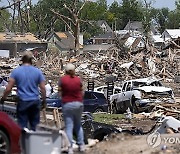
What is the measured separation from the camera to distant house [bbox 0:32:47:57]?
264 ft

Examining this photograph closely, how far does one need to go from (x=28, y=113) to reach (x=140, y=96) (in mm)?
19236

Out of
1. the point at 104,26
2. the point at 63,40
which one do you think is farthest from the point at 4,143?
the point at 104,26

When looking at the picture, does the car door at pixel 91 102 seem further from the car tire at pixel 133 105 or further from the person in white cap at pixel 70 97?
the person in white cap at pixel 70 97

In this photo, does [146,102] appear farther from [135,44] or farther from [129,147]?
[135,44]

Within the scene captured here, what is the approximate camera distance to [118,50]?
57.4 meters

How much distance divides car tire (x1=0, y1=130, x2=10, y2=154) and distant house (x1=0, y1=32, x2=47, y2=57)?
69867 millimetres

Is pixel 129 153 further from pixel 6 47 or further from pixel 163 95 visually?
pixel 6 47

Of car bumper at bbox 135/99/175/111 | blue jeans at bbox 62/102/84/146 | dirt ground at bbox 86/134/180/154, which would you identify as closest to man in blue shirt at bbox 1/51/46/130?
blue jeans at bbox 62/102/84/146

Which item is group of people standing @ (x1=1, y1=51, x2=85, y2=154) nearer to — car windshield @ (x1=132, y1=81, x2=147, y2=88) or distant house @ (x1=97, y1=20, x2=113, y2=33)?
car windshield @ (x1=132, y1=81, x2=147, y2=88)

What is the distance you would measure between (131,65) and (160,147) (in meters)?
40.8

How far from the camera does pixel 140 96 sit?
1151 inches

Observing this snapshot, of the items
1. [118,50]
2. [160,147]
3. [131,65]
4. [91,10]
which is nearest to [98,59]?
[118,50]

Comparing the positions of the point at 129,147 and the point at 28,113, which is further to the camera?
the point at 129,147

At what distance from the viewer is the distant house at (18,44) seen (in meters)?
80.6
